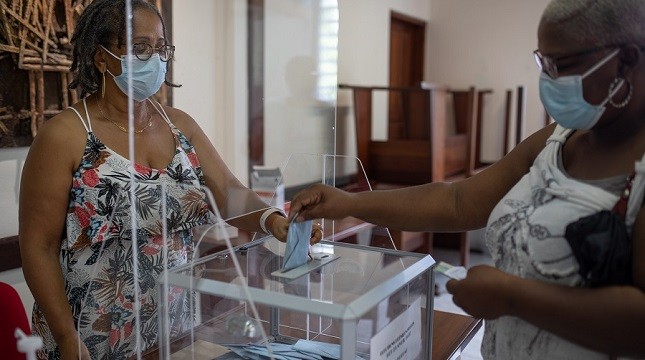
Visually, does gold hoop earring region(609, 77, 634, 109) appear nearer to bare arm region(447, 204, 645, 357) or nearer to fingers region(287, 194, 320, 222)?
bare arm region(447, 204, 645, 357)

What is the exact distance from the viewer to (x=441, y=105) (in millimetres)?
4008

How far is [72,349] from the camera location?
1134 mm

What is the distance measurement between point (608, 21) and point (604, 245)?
0.98ft

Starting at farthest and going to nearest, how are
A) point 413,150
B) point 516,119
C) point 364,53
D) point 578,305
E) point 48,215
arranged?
1. point 516,119
2. point 364,53
3. point 413,150
4. point 48,215
5. point 578,305

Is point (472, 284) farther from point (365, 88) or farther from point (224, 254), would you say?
point (365, 88)

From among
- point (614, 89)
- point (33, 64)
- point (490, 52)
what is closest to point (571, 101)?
point (614, 89)

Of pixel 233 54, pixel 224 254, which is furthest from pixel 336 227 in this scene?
pixel 233 54

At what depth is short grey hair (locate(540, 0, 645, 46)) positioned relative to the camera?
0.79 m

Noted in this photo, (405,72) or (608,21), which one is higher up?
(405,72)

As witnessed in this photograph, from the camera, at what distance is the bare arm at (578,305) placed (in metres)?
0.74

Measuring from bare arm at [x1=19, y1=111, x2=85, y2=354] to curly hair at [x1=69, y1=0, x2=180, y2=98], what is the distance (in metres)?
0.15

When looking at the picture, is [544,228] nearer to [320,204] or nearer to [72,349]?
[320,204]

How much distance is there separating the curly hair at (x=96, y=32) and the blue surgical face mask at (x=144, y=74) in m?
0.06

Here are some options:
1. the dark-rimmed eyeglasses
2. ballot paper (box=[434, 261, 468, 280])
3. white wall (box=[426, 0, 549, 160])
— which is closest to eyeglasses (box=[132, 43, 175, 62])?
the dark-rimmed eyeglasses
